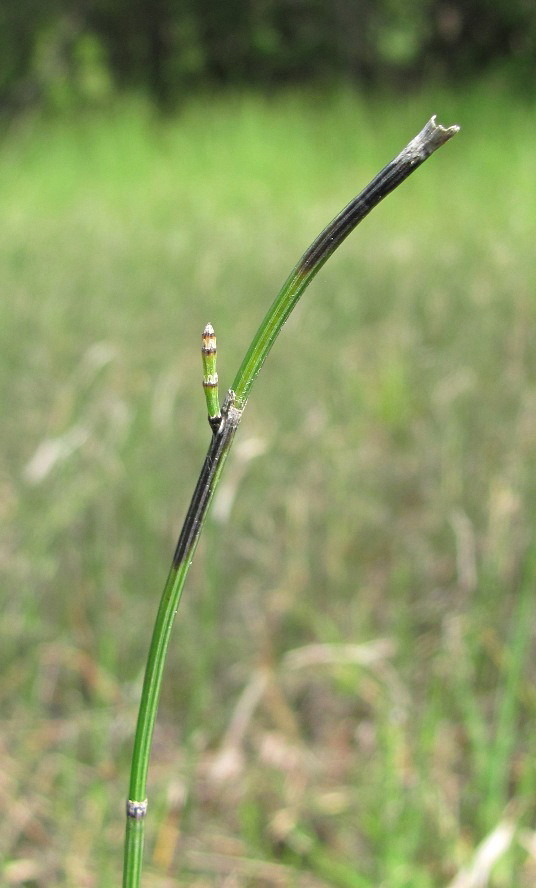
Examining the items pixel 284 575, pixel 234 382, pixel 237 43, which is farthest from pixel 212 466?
pixel 237 43

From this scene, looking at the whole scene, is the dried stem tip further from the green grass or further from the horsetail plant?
the green grass

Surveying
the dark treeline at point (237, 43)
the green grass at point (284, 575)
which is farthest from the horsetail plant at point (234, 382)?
the dark treeline at point (237, 43)

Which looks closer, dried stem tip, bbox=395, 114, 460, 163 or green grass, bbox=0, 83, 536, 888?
dried stem tip, bbox=395, 114, 460, 163

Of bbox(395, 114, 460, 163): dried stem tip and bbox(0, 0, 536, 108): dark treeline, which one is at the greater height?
bbox(0, 0, 536, 108): dark treeline

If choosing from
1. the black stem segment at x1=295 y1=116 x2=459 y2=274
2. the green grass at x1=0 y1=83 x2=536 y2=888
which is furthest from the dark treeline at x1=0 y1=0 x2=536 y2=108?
the black stem segment at x1=295 y1=116 x2=459 y2=274

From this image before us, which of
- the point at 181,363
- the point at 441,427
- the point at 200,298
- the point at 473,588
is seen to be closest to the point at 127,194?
the point at 200,298

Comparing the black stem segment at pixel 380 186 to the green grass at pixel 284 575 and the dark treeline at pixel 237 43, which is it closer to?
the green grass at pixel 284 575

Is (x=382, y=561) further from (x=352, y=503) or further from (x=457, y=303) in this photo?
(x=457, y=303)
